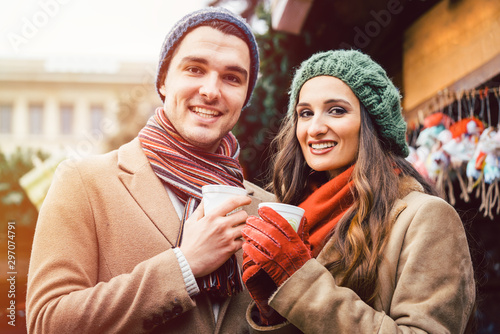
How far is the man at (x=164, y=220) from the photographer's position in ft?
5.98

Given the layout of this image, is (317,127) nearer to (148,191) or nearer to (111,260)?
(148,191)

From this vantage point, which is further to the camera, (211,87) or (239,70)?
(239,70)

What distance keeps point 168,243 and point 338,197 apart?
2.63ft

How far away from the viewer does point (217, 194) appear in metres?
1.93

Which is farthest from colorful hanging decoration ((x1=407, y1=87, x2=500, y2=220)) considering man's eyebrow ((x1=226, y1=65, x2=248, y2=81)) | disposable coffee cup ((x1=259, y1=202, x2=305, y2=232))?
disposable coffee cup ((x1=259, y1=202, x2=305, y2=232))

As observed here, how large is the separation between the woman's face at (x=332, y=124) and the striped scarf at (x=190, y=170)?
47cm

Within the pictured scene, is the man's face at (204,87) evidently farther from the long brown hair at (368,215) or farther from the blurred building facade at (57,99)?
the blurred building facade at (57,99)

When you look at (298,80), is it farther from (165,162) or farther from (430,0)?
(430,0)

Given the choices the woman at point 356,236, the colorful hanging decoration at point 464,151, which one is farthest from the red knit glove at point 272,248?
the colorful hanging decoration at point 464,151

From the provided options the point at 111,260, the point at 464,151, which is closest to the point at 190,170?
the point at 111,260

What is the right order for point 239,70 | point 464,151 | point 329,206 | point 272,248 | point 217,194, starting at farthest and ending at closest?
point 464,151 → point 239,70 → point 329,206 → point 217,194 → point 272,248

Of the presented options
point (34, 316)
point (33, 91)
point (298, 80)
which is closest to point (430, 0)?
point (298, 80)

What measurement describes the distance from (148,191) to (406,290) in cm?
120

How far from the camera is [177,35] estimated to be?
7.95 feet
